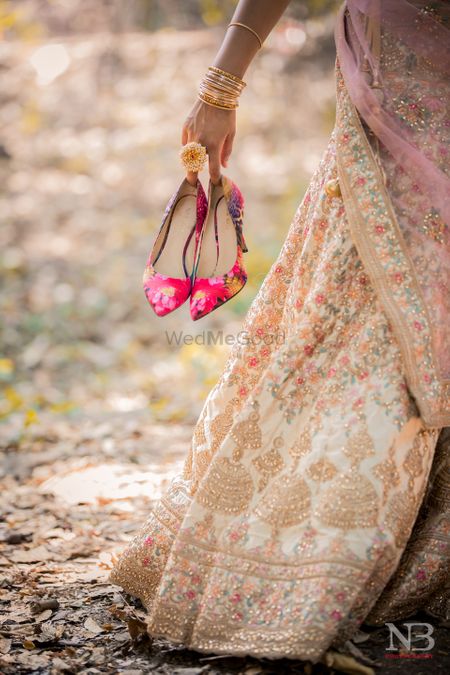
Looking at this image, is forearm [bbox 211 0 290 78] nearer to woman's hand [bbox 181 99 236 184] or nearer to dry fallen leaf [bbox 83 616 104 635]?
woman's hand [bbox 181 99 236 184]

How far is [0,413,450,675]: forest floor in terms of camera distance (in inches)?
67.4

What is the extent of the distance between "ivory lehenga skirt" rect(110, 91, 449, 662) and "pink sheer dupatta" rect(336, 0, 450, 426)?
0.05 metres

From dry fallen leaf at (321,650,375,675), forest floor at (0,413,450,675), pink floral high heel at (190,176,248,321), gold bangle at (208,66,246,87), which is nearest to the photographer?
dry fallen leaf at (321,650,375,675)

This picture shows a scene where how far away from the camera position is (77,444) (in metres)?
3.74

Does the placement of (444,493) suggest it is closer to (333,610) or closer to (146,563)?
(333,610)

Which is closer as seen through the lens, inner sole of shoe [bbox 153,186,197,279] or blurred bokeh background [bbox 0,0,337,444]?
inner sole of shoe [bbox 153,186,197,279]

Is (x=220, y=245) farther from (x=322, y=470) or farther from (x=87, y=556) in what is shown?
(x=87, y=556)

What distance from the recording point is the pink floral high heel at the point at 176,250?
200 cm

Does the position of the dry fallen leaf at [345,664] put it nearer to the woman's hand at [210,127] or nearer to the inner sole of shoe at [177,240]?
the inner sole of shoe at [177,240]

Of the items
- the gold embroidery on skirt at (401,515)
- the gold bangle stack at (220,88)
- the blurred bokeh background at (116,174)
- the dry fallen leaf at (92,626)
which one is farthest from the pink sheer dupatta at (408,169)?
the blurred bokeh background at (116,174)

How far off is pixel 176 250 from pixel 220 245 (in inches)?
4.8

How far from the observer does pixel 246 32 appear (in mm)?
1825

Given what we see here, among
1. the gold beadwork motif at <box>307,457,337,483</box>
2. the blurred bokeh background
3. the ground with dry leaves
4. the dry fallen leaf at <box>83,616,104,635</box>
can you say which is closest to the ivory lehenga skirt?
the gold beadwork motif at <box>307,457,337,483</box>

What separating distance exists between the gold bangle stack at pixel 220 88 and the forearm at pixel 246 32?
0.02 meters
